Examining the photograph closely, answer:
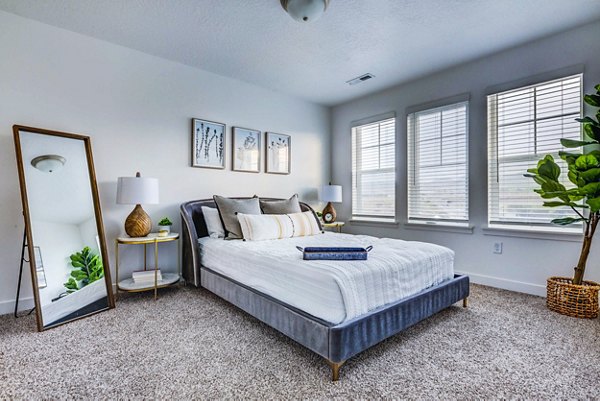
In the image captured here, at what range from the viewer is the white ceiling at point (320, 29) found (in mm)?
2391

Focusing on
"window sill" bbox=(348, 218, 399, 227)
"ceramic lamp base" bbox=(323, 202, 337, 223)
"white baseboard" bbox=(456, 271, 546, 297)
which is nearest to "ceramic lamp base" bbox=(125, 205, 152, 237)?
"ceramic lamp base" bbox=(323, 202, 337, 223)

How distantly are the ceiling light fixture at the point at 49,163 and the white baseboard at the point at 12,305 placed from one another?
3.80ft

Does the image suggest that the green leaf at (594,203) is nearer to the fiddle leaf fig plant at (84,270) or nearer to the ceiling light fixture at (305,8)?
the ceiling light fixture at (305,8)

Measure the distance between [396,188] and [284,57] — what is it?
2276mm

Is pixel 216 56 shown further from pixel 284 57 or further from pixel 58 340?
pixel 58 340

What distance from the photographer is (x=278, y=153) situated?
4.34 meters

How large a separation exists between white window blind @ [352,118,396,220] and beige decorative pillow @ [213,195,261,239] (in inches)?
73.1

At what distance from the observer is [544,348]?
191 centimetres

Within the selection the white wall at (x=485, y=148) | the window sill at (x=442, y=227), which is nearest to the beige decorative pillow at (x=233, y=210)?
the white wall at (x=485, y=148)

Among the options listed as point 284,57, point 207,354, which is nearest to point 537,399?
point 207,354

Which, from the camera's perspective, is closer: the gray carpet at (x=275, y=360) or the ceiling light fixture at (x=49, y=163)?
the gray carpet at (x=275, y=360)

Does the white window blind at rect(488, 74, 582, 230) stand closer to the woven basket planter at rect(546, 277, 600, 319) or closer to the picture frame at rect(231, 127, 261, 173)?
the woven basket planter at rect(546, 277, 600, 319)

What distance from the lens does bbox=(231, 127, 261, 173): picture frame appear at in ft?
12.7

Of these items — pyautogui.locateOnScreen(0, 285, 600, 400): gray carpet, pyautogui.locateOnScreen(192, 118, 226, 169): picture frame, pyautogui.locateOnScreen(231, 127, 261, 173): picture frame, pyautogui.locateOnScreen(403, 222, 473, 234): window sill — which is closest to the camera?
pyautogui.locateOnScreen(0, 285, 600, 400): gray carpet
